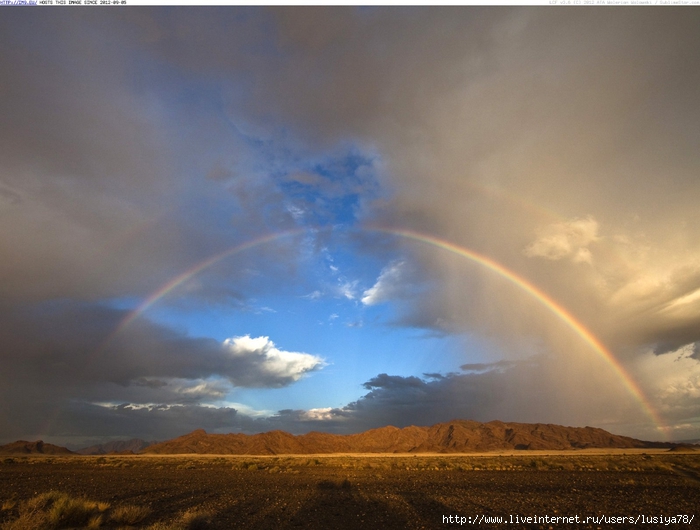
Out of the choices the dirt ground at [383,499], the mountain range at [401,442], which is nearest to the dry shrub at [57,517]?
the dirt ground at [383,499]

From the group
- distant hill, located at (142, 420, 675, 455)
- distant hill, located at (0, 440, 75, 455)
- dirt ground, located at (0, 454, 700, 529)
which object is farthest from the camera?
distant hill, located at (142, 420, 675, 455)

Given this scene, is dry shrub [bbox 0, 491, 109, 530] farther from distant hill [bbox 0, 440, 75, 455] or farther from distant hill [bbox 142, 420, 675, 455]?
distant hill [bbox 0, 440, 75, 455]

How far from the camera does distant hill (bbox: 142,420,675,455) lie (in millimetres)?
160000

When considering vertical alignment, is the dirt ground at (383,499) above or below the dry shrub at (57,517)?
below

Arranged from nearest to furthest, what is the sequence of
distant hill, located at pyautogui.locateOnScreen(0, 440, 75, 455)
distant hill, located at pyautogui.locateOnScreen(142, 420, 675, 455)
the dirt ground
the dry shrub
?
the dry shrub
the dirt ground
distant hill, located at pyautogui.locateOnScreen(0, 440, 75, 455)
distant hill, located at pyautogui.locateOnScreen(142, 420, 675, 455)

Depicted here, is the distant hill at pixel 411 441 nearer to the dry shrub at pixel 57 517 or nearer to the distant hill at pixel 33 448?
the distant hill at pixel 33 448

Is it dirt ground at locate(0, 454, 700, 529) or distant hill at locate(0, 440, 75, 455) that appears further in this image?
distant hill at locate(0, 440, 75, 455)

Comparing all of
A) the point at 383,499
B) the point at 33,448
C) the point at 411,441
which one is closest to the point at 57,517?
the point at 383,499

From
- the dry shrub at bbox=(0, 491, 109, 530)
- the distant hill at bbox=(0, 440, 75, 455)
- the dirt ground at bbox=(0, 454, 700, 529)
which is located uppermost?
the distant hill at bbox=(0, 440, 75, 455)

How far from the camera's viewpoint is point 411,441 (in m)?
186

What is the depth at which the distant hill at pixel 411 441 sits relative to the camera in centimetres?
16000

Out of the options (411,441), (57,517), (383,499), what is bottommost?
(383,499)

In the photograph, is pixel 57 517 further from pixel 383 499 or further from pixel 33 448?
pixel 33 448

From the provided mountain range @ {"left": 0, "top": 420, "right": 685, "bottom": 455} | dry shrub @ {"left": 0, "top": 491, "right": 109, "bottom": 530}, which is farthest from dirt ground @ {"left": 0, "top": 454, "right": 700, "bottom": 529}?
mountain range @ {"left": 0, "top": 420, "right": 685, "bottom": 455}
